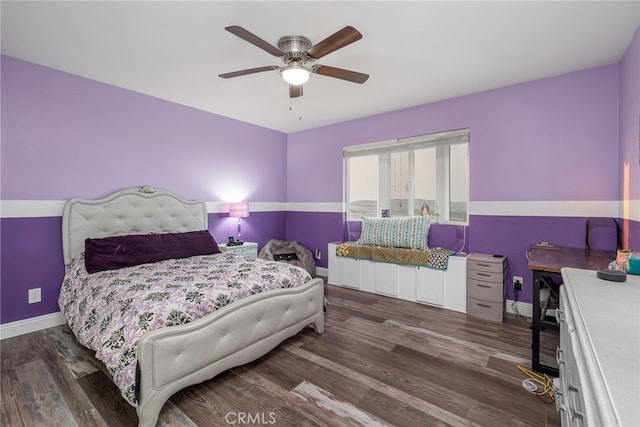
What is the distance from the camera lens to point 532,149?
10.2ft

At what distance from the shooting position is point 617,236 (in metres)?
2.68

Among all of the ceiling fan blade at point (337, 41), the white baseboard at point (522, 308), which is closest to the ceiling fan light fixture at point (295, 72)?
the ceiling fan blade at point (337, 41)

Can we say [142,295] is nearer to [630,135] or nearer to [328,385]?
[328,385]

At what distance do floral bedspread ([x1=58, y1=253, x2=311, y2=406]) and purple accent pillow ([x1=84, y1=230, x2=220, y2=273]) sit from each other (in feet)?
0.38

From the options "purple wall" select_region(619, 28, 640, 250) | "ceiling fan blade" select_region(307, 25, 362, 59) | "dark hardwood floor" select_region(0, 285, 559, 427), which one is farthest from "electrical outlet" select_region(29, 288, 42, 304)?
"purple wall" select_region(619, 28, 640, 250)

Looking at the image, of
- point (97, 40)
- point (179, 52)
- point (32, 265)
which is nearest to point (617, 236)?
point (179, 52)

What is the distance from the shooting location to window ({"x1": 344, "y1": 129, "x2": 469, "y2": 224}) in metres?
3.66

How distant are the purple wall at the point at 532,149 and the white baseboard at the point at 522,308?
0.06 meters

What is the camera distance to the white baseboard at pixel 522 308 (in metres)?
3.12

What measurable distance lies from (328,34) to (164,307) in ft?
7.30

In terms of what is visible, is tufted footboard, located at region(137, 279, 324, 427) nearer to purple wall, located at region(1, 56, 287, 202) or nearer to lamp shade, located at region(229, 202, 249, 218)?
lamp shade, located at region(229, 202, 249, 218)

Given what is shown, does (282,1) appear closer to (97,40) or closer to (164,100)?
(97,40)

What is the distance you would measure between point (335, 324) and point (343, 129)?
2967 millimetres

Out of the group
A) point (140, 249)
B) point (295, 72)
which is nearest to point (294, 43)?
point (295, 72)
